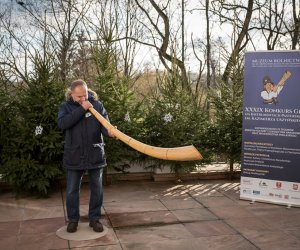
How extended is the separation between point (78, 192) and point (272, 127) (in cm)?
312

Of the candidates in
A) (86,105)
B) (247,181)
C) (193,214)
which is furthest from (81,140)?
(247,181)

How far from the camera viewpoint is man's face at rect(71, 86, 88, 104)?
4.29m

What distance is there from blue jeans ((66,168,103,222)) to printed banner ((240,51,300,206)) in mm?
2664

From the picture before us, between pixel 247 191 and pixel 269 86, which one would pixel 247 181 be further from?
pixel 269 86

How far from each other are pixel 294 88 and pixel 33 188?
445 cm

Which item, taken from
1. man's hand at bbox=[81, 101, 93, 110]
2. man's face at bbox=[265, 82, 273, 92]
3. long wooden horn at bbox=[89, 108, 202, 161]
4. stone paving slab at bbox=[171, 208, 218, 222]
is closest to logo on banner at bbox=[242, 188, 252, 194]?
stone paving slab at bbox=[171, 208, 218, 222]

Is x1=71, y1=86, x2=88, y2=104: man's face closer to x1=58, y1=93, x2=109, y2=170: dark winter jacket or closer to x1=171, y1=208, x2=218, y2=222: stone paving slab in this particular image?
x1=58, y1=93, x2=109, y2=170: dark winter jacket

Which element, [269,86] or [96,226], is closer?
[96,226]

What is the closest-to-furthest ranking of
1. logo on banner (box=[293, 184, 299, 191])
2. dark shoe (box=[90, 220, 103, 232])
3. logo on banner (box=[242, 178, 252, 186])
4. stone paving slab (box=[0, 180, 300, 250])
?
stone paving slab (box=[0, 180, 300, 250]), dark shoe (box=[90, 220, 103, 232]), logo on banner (box=[293, 184, 299, 191]), logo on banner (box=[242, 178, 252, 186])

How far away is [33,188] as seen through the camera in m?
6.33

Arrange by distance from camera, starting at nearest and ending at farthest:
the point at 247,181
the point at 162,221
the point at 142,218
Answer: the point at 162,221
the point at 142,218
the point at 247,181

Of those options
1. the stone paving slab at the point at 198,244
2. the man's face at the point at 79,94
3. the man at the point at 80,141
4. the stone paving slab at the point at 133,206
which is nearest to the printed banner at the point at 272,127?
the stone paving slab at the point at 133,206

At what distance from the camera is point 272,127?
5.84m

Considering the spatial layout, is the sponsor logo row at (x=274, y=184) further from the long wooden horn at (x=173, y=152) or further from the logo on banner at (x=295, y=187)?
the long wooden horn at (x=173, y=152)
